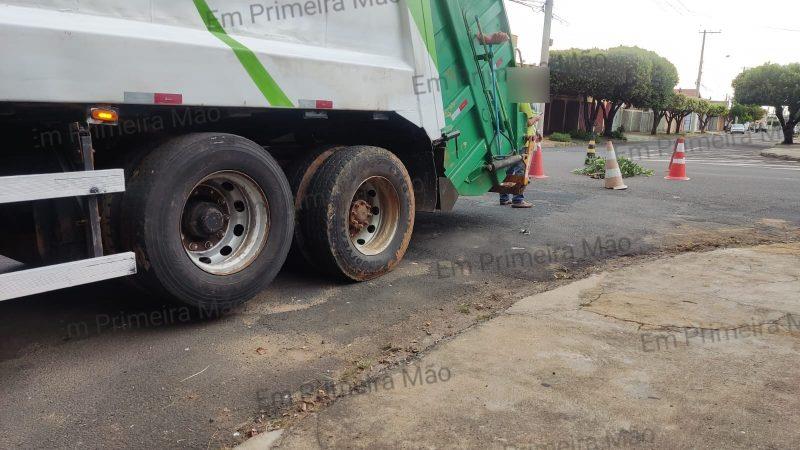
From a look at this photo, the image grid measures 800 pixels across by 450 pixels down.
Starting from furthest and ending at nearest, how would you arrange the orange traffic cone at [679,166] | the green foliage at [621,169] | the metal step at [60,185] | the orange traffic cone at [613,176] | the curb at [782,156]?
the curb at [782,156] < the green foliage at [621,169] < the orange traffic cone at [679,166] < the orange traffic cone at [613,176] < the metal step at [60,185]

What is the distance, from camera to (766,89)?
33.9 m

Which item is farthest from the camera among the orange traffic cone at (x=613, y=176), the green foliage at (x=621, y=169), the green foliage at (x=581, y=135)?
the green foliage at (x=581, y=135)

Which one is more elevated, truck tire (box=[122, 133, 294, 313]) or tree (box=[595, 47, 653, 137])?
tree (box=[595, 47, 653, 137])

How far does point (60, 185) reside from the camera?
2891 millimetres

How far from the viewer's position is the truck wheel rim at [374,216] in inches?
188

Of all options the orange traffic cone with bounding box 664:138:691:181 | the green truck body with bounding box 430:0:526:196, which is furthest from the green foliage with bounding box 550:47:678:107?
the green truck body with bounding box 430:0:526:196

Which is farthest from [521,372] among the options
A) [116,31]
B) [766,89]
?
[766,89]

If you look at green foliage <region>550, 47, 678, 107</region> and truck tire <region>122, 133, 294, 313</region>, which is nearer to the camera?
truck tire <region>122, 133, 294, 313</region>

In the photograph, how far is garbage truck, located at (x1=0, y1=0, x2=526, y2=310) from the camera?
2898 millimetres

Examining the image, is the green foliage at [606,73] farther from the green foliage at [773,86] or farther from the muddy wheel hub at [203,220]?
the muddy wheel hub at [203,220]

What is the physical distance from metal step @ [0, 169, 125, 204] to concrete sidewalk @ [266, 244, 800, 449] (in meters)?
1.51

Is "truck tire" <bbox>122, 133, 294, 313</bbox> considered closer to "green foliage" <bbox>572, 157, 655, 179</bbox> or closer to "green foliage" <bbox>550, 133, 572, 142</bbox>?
"green foliage" <bbox>572, 157, 655, 179</bbox>

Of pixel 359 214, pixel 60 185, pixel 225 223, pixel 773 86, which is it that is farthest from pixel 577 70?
pixel 60 185

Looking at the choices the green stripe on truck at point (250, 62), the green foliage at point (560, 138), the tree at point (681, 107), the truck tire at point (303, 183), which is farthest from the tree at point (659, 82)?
the green stripe on truck at point (250, 62)
